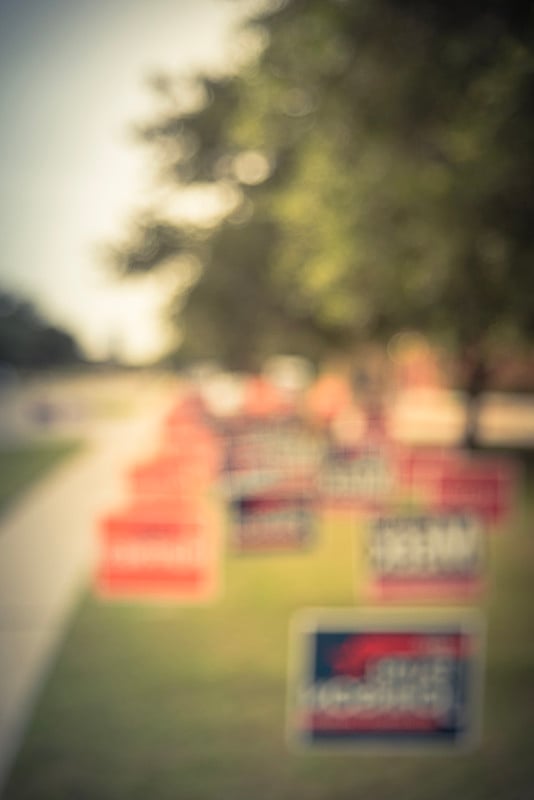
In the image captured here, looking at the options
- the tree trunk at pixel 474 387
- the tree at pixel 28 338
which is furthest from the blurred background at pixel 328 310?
the tree trunk at pixel 474 387

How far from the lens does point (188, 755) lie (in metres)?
1.47

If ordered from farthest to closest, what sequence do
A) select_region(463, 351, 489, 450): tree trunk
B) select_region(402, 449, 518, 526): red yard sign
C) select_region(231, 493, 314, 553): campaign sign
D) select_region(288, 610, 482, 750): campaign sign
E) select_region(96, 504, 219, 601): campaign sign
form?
select_region(463, 351, 489, 450): tree trunk < select_region(402, 449, 518, 526): red yard sign < select_region(231, 493, 314, 553): campaign sign < select_region(96, 504, 219, 601): campaign sign < select_region(288, 610, 482, 750): campaign sign

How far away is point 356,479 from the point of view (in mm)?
1621

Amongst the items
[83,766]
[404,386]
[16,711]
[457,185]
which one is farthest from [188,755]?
[404,386]

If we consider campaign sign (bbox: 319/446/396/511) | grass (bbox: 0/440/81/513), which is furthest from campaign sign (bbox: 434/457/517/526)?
grass (bbox: 0/440/81/513)

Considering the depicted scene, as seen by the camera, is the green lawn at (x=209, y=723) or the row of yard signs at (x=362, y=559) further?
the green lawn at (x=209, y=723)

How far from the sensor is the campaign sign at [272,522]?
1.33 m

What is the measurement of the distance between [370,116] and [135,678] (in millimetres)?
1524

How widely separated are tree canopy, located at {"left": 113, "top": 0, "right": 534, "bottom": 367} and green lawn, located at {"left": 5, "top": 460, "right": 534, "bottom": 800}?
0.79 m

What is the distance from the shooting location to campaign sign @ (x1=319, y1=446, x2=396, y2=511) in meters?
1.61

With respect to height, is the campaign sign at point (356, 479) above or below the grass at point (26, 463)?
below

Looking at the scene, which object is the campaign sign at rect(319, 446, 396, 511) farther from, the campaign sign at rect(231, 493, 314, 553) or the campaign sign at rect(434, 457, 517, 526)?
the campaign sign at rect(231, 493, 314, 553)

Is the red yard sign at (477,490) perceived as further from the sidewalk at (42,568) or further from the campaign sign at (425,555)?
the sidewalk at (42,568)

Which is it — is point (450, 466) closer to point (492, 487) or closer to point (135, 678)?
point (492, 487)
